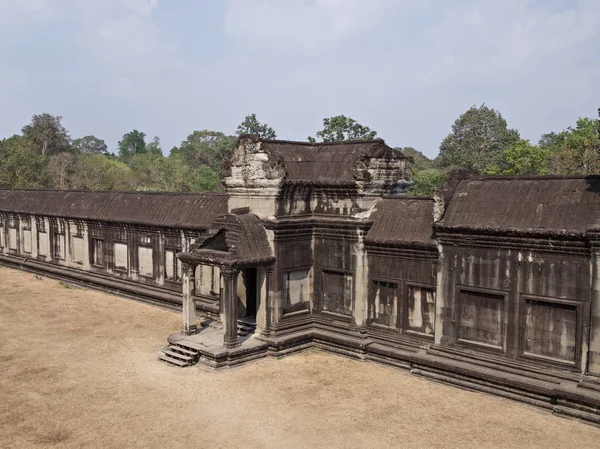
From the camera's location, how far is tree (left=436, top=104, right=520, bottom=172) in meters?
60.2

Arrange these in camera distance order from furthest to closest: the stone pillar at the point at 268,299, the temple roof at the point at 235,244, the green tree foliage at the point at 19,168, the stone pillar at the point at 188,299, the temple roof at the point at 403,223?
the green tree foliage at the point at 19,168
the stone pillar at the point at 188,299
the stone pillar at the point at 268,299
the temple roof at the point at 235,244
the temple roof at the point at 403,223

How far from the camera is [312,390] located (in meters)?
14.7

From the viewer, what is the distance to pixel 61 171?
67.9 metres

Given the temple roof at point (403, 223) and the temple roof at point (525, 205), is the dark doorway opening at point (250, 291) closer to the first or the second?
the temple roof at point (403, 223)

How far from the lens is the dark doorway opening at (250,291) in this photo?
1958 cm

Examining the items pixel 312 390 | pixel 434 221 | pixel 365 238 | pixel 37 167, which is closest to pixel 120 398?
pixel 312 390

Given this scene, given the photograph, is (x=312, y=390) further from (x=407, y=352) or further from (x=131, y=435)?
(x=131, y=435)

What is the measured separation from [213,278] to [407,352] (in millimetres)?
8417

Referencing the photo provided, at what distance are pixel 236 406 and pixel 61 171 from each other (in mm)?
61444

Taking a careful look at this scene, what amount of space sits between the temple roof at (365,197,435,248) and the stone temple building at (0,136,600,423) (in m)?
0.04

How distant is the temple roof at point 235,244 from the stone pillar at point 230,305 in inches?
14.5

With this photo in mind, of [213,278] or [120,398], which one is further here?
[213,278]

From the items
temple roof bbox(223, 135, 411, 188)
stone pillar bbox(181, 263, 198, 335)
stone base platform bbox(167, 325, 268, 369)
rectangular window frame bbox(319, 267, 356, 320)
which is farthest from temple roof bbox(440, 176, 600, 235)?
stone pillar bbox(181, 263, 198, 335)

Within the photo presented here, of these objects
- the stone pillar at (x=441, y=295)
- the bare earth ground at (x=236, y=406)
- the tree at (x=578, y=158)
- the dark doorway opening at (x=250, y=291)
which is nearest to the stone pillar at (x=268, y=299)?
the bare earth ground at (x=236, y=406)
